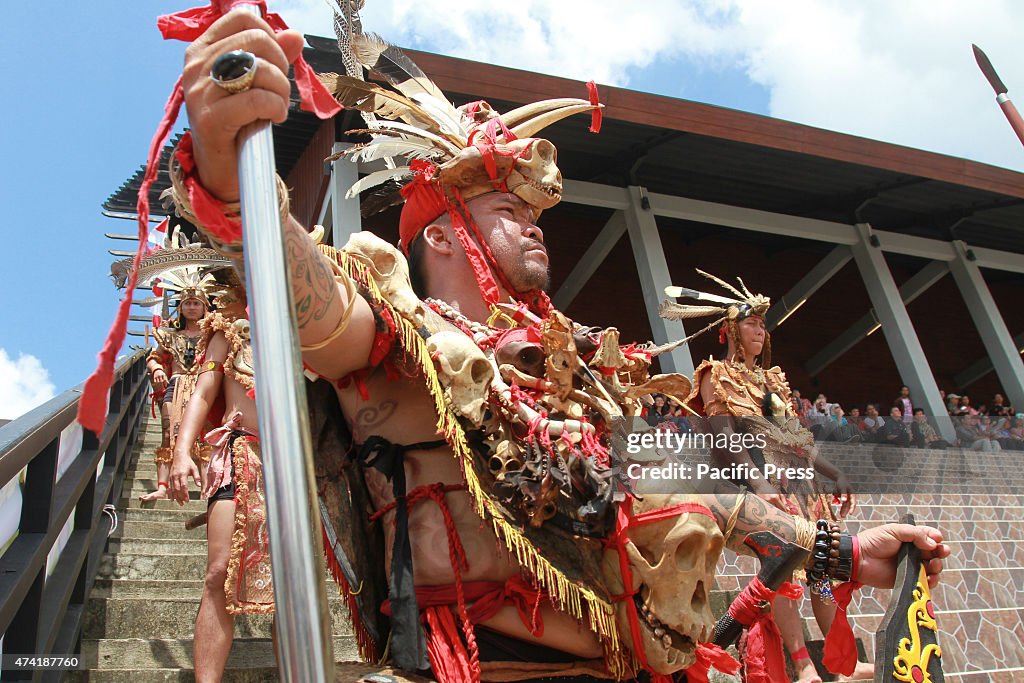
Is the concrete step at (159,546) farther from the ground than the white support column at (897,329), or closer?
closer

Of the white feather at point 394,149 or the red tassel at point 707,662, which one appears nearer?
the red tassel at point 707,662

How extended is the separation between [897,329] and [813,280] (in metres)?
2.08

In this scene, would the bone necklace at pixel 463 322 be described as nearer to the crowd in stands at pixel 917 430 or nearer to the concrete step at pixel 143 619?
the concrete step at pixel 143 619

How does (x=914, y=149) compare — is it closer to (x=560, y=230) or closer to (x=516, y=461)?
(x=560, y=230)

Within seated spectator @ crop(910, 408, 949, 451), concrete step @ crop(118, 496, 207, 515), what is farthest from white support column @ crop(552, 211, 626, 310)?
concrete step @ crop(118, 496, 207, 515)

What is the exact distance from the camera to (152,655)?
125 inches

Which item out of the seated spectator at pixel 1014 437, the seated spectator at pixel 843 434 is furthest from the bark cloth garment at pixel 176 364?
the seated spectator at pixel 1014 437

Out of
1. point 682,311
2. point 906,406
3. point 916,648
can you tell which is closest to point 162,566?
point 916,648

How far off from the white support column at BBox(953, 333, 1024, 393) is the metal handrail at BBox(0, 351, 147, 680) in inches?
858

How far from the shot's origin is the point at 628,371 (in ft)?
8.12

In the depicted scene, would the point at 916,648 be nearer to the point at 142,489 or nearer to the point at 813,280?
the point at 142,489

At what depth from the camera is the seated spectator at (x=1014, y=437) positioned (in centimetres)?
1114

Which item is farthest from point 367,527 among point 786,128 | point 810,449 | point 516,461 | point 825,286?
point 825,286

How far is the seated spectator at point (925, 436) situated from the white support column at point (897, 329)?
48.9 inches
